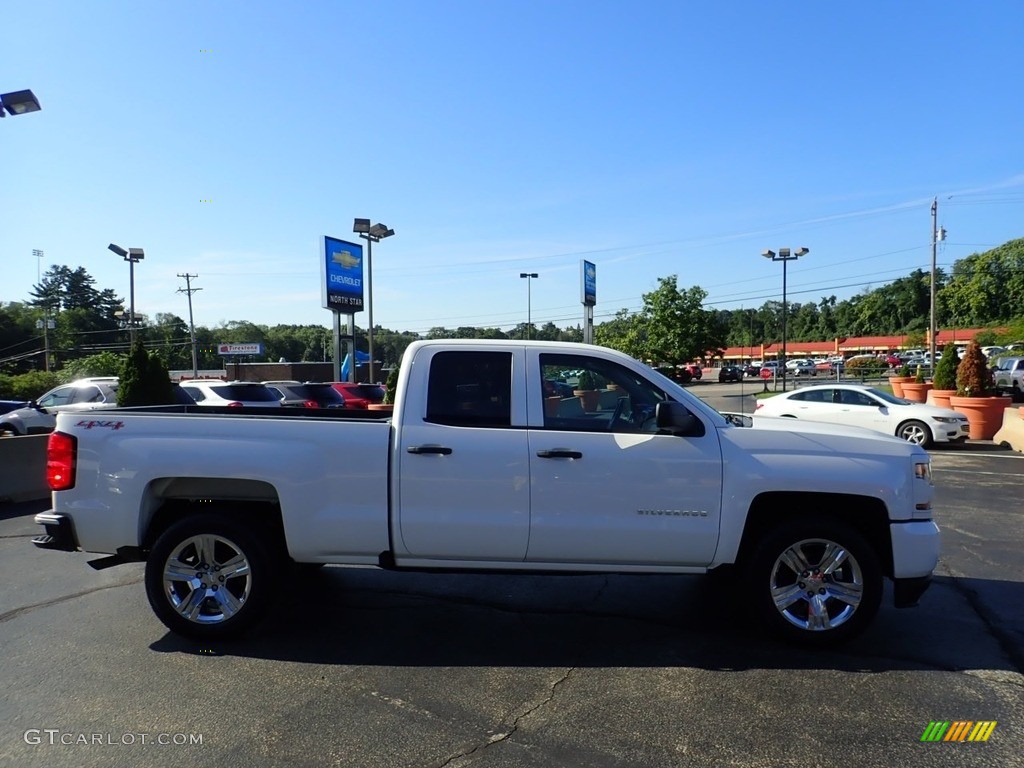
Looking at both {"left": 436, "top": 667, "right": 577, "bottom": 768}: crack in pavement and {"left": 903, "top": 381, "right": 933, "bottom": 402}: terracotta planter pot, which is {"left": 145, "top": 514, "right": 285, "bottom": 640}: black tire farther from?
{"left": 903, "top": 381, "right": 933, "bottom": 402}: terracotta planter pot

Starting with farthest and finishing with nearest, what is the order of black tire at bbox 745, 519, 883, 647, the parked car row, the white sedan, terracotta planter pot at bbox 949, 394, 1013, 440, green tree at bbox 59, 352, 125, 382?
green tree at bbox 59, 352, 125, 382 < terracotta planter pot at bbox 949, 394, 1013, 440 < the parked car row < the white sedan < black tire at bbox 745, 519, 883, 647

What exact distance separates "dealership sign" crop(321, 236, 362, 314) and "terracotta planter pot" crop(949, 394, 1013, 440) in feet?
91.0

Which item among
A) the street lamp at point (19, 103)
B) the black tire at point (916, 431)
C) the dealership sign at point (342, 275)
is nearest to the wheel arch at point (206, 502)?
the street lamp at point (19, 103)

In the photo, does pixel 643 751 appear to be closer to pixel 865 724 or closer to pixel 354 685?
pixel 865 724

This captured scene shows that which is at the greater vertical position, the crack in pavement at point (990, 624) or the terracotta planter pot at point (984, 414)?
the terracotta planter pot at point (984, 414)

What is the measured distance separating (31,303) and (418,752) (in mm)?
137052

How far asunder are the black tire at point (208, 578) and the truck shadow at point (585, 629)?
16 cm

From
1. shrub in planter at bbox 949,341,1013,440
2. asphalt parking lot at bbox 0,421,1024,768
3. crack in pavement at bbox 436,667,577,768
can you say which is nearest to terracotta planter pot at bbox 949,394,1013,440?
shrub in planter at bbox 949,341,1013,440

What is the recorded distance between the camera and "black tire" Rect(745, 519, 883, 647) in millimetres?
4383

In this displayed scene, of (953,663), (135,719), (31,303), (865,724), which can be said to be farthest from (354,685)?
(31,303)

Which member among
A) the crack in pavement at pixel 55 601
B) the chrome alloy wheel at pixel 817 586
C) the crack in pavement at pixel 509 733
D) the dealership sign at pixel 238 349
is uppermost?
the dealership sign at pixel 238 349

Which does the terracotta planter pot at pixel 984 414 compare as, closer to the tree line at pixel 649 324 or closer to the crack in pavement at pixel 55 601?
the crack in pavement at pixel 55 601

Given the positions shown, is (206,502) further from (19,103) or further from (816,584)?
(19,103)

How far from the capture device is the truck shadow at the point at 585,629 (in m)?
4.29
